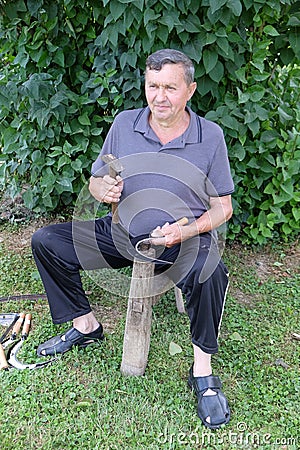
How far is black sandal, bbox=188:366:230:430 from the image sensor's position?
2.07 m

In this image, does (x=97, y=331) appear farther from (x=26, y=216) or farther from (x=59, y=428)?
(x=26, y=216)

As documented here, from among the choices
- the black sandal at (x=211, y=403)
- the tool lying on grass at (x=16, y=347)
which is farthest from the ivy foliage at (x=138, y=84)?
the black sandal at (x=211, y=403)

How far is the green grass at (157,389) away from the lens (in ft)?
6.62

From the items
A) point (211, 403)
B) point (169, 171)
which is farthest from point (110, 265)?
point (211, 403)

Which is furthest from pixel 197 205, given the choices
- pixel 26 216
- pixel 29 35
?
pixel 26 216

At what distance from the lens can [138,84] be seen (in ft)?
9.52

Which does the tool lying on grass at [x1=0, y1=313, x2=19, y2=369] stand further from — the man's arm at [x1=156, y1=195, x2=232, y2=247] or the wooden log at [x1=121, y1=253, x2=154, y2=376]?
the man's arm at [x1=156, y1=195, x2=232, y2=247]

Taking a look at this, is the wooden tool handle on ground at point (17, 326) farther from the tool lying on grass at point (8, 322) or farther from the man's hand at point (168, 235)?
the man's hand at point (168, 235)

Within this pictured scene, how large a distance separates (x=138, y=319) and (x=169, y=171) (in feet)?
2.14

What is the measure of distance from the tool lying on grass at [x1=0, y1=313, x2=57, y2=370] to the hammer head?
0.95m

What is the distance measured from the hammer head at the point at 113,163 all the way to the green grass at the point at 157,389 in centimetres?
91

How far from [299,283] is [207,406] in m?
1.31

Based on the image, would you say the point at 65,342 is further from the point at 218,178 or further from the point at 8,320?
the point at 218,178

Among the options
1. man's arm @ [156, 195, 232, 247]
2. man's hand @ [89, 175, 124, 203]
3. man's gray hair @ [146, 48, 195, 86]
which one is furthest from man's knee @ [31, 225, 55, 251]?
Answer: man's gray hair @ [146, 48, 195, 86]
